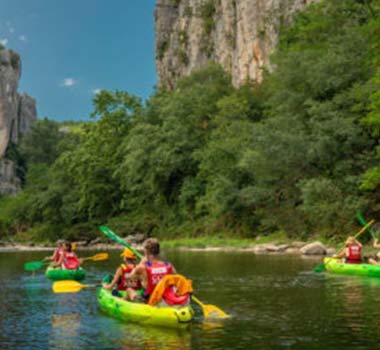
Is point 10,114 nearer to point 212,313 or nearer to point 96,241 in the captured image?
point 96,241

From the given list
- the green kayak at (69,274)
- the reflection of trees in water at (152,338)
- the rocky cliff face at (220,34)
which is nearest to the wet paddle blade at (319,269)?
the green kayak at (69,274)

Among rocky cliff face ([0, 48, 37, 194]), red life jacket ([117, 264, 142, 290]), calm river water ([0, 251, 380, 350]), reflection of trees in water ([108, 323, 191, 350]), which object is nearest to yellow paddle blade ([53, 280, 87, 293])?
calm river water ([0, 251, 380, 350])

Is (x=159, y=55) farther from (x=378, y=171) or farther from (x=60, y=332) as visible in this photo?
(x=60, y=332)

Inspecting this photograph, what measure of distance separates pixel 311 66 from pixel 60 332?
67.3 ft

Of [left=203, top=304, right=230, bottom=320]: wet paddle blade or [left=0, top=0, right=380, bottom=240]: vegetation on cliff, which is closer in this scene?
[left=203, top=304, right=230, bottom=320]: wet paddle blade

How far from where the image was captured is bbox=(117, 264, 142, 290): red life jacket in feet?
32.7

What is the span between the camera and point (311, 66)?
26188 mm

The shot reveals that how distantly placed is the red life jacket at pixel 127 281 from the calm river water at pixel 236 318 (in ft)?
2.14

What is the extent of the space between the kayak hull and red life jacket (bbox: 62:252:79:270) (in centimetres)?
652

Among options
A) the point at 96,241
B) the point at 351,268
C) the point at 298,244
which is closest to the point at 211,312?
the point at 351,268

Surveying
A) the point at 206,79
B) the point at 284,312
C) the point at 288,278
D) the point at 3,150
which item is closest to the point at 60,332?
the point at 284,312

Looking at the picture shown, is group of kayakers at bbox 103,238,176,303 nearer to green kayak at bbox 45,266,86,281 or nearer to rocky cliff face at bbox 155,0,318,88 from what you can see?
green kayak at bbox 45,266,86,281

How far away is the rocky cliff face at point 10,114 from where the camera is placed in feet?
221

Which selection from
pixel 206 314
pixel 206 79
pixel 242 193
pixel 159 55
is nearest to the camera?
pixel 206 314
